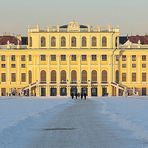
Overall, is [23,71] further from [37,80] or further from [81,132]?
[81,132]

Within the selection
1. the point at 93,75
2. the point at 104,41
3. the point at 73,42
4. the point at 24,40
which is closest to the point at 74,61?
the point at 73,42

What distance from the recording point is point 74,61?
400 feet

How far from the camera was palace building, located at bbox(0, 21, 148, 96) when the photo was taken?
12012 centimetres

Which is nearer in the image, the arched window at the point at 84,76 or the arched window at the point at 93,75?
the arched window at the point at 93,75

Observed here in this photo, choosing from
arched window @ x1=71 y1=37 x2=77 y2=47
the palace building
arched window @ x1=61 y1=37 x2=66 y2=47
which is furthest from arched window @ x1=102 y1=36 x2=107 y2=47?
arched window @ x1=61 y1=37 x2=66 y2=47

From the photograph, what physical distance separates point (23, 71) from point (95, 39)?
14427mm

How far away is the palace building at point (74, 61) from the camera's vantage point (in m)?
120

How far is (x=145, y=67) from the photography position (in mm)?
122062

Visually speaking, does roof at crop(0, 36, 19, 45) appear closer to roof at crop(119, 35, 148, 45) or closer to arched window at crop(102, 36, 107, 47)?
arched window at crop(102, 36, 107, 47)

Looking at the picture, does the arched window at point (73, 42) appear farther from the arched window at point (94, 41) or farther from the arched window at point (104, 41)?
the arched window at point (104, 41)

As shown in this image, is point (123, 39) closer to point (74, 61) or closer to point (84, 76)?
point (74, 61)

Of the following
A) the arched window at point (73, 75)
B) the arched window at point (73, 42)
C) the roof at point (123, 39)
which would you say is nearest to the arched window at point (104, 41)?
the arched window at point (73, 42)

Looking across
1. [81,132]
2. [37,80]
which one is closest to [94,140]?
[81,132]

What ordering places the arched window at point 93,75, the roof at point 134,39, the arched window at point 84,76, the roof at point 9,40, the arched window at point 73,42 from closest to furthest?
the arched window at point 93,75 < the arched window at point 84,76 < the arched window at point 73,42 < the roof at point 134,39 < the roof at point 9,40
